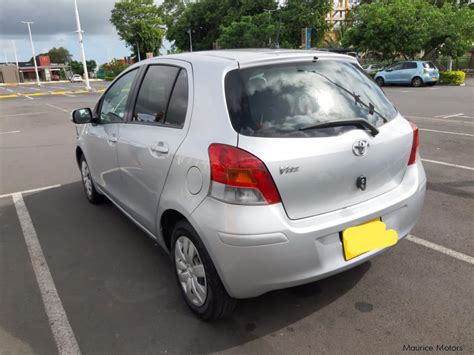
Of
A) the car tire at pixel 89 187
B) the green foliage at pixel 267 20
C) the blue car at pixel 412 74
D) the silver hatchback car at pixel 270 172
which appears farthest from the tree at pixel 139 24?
the silver hatchback car at pixel 270 172

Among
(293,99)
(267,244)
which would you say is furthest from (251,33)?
(267,244)

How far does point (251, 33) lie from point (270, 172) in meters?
44.4

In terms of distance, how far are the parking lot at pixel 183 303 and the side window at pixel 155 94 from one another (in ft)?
4.17

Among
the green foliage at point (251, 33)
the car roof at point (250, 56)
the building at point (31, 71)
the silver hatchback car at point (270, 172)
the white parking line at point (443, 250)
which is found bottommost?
the white parking line at point (443, 250)

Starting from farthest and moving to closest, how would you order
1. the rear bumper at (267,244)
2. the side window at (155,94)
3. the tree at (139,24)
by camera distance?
the tree at (139,24) → the side window at (155,94) → the rear bumper at (267,244)

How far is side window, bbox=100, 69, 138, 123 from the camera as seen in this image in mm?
3754

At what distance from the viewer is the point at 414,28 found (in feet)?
91.2

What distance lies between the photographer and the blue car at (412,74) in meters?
23.4

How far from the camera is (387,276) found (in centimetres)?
321

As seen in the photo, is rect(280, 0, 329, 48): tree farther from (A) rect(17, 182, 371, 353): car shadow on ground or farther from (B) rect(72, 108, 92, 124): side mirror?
(A) rect(17, 182, 371, 353): car shadow on ground

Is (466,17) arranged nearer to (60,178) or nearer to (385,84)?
(385,84)

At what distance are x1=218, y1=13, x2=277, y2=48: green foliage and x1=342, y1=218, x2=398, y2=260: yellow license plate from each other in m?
43.6

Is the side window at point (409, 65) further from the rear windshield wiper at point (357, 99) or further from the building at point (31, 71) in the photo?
the building at point (31, 71)

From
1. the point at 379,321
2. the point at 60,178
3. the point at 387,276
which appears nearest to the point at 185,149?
the point at 379,321
